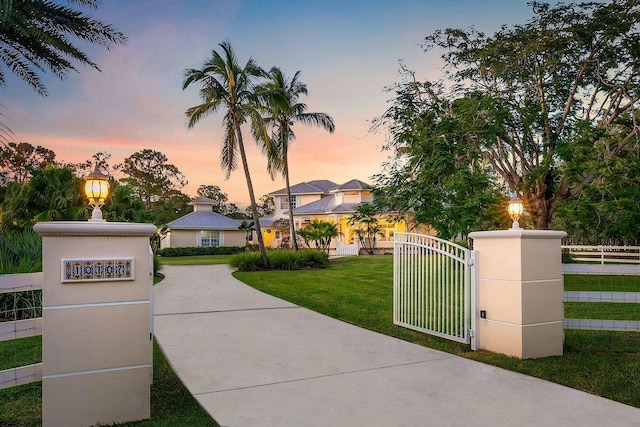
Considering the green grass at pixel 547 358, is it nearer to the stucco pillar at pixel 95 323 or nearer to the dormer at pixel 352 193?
the stucco pillar at pixel 95 323

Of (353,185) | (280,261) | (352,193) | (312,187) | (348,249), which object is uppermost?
(312,187)

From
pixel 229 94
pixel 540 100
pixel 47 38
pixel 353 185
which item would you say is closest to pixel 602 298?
pixel 540 100

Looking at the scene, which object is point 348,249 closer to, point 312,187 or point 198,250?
point 312,187

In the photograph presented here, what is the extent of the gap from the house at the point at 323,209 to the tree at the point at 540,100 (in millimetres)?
16327

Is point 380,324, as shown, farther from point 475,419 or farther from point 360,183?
point 360,183

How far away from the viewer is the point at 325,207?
3584 cm

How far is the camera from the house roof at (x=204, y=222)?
36.7m

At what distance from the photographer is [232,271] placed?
62.4 ft

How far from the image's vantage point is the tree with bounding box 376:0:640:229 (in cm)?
1212

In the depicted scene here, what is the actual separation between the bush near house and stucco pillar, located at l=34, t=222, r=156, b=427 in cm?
1535

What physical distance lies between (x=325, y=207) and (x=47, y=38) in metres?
28.2

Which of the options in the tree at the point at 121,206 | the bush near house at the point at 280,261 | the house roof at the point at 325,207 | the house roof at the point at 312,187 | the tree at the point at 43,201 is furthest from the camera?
the house roof at the point at 312,187

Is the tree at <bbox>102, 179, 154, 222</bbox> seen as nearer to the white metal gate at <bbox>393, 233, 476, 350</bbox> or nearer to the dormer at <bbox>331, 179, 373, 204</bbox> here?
the white metal gate at <bbox>393, 233, 476, 350</bbox>

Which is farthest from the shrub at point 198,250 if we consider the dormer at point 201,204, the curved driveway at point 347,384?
the curved driveway at point 347,384
